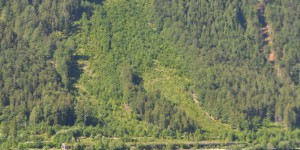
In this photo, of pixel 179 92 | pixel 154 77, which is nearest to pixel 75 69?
pixel 154 77

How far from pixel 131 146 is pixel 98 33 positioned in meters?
53.3

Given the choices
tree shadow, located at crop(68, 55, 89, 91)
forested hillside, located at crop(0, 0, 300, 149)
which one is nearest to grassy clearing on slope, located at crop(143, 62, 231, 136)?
forested hillside, located at crop(0, 0, 300, 149)

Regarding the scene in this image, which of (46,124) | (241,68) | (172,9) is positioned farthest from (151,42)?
(46,124)

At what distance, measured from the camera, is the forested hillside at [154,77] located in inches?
6107

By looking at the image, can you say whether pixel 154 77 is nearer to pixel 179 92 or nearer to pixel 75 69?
pixel 179 92

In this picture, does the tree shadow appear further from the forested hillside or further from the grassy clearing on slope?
the grassy clearing on slope

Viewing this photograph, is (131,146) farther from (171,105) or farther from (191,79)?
(191,79)

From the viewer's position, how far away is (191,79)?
176 m

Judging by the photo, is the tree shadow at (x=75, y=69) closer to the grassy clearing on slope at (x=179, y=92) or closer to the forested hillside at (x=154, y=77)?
the forested hillside at (x=154, y=77)

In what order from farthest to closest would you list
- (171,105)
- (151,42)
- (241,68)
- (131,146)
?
(151,42) → (241,68) → (171,105) → (131,146)

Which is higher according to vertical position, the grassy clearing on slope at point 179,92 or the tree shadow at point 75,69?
the tree shadow at point 75,69

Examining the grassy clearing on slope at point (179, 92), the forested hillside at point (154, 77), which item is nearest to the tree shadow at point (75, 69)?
the forested hillside at point (154, 77)

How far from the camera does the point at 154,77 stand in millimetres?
176875

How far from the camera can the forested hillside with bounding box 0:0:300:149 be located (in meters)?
155
